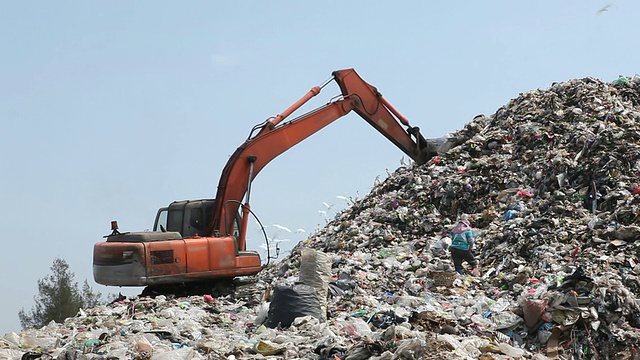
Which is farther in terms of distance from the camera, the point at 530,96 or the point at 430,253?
the point at 530,96

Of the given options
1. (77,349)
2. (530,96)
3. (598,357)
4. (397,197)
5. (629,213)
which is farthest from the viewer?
(530,96)

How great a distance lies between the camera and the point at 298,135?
13211mm

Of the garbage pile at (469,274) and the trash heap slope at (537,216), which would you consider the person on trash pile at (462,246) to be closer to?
the garbage pile at (469,274)

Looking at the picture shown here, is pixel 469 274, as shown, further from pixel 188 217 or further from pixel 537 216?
pixel 188 217

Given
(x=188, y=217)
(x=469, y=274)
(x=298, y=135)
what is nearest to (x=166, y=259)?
(x=188, y=217)

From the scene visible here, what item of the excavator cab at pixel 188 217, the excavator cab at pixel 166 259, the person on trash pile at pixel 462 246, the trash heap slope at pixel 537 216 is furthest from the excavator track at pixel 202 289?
the person on trash pile at pixel 462 246

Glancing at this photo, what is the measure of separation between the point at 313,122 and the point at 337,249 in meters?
2.34

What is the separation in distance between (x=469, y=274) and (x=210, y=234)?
364cm

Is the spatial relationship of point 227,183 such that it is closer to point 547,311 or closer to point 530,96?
point 547,311

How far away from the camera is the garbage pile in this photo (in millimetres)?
7520

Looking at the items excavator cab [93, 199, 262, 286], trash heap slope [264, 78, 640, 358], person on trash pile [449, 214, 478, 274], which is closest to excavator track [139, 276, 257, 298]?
excavator cab [93, 199, 262, 286]

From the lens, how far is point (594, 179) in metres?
13.3

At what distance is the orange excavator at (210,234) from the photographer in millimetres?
10664

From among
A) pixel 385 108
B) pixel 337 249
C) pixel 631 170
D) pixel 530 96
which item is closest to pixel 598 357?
pixel 631 170
